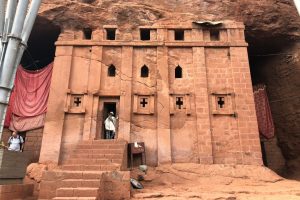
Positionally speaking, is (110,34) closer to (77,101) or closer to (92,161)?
(77,101)

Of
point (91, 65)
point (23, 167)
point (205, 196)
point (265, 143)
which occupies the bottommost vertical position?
point (205, 196)

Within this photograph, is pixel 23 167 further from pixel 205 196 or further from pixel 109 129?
pixel 205 196

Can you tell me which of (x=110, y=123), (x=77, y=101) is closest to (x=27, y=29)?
(x=77, y=101)

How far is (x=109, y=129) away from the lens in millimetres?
12430

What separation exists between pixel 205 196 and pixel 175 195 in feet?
2.84

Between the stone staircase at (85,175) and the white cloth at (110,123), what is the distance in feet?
7.26

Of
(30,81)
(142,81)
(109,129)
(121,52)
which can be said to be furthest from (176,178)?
(30,81)

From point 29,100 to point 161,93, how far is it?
6453 millimetres

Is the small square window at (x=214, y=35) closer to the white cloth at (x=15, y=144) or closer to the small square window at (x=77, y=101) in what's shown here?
the small square window at (x=77, y=101)

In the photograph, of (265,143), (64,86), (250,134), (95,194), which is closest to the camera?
(95,194)

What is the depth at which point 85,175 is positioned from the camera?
318 inches

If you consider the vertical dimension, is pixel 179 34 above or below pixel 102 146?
above

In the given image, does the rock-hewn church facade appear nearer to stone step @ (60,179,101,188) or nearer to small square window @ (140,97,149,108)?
small square window @ (140,97,149,108)

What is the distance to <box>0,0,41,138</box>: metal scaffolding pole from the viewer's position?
688 cm
